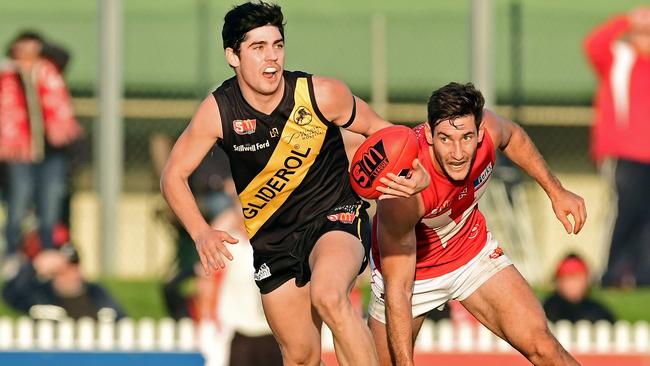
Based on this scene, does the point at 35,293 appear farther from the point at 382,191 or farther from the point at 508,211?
the point at 382,191

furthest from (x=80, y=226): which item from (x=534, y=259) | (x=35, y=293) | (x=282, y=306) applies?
(x=282, y=306)

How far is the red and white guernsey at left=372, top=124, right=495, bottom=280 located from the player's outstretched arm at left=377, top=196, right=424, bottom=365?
0.48 ft

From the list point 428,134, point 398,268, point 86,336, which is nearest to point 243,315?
point 86,336

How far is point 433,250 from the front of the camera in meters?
8.86

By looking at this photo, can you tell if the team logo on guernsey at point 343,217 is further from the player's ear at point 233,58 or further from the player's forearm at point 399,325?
the player's ear at point 233,58

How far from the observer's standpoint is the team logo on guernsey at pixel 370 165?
808 cm

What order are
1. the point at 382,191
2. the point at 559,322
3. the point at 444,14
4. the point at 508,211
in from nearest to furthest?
the point at 382,191, the point at 559,322, the point at 508,211, the point at 444,14

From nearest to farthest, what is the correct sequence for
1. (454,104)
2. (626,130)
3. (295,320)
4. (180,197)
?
(454,104) < (180,197) < (295,320) < (626,130)

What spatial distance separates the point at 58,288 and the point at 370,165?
600cm

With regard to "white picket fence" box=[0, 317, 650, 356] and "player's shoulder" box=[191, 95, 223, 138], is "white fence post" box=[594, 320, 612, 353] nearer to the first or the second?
"white picket fence" box=[0, 317, 650, 356]

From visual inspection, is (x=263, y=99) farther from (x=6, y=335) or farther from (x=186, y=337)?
(x=6, y=335)

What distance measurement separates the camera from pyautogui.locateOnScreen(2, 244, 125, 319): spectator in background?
13.4m

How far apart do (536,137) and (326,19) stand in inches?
90.9

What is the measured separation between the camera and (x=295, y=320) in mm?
8719
